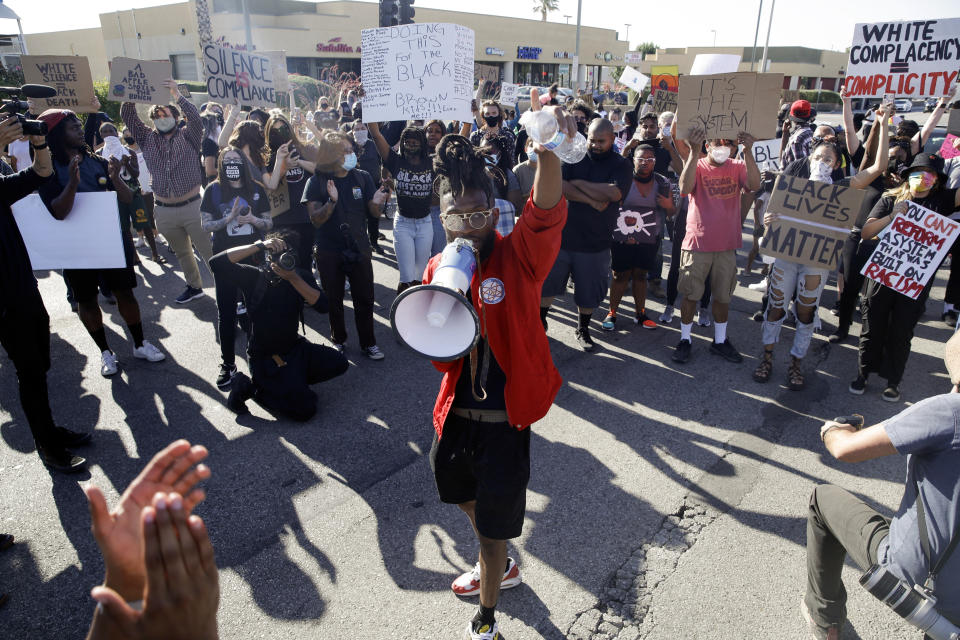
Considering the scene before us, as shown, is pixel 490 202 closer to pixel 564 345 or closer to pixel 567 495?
pixel 567 495

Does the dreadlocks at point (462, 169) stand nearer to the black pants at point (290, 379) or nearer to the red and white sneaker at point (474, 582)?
the red and white sneaker at point (474, 582)

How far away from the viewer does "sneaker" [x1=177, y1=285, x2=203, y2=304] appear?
21.9ft

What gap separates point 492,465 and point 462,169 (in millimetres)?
1133

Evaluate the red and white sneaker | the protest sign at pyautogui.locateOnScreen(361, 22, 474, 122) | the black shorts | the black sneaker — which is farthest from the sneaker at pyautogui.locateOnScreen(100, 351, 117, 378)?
the black sneaker

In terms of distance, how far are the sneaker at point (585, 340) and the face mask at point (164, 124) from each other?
15.9 ft

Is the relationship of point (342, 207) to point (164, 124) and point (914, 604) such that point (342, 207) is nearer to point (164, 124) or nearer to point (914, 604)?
point (164, 124)

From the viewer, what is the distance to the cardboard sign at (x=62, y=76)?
670 cm

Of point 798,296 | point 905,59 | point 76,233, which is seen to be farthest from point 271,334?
point 905,59

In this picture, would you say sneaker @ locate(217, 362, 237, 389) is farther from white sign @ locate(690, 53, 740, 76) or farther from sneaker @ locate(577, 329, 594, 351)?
white sign @ locate(690, 53, 740, 76)

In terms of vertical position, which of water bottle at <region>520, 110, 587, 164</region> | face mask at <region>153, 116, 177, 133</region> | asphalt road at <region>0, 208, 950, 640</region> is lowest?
asphalt road at <region>0, 208, 950, 640</region>

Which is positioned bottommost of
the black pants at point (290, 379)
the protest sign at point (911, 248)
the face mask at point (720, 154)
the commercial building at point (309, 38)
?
the black pants at point (290, 379)

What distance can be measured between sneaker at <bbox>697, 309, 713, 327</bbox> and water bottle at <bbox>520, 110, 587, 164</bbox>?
4.76 m

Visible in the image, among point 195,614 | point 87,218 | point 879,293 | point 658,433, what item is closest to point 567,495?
point 658,433

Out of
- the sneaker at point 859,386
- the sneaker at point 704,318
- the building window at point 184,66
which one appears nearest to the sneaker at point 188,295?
the sneaker at point 704,318
